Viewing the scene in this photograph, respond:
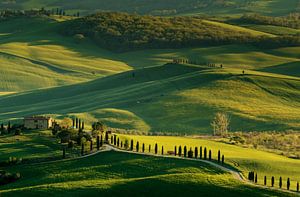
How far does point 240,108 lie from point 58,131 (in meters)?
49.5

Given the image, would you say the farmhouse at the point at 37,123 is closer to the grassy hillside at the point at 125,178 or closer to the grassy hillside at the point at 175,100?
the grassy hillside at the point at 125,178

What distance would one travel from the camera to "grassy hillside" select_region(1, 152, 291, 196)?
73.6 meters

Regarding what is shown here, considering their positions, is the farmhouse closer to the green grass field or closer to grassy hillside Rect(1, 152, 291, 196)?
the green grass field

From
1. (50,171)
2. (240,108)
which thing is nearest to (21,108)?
(240,108)

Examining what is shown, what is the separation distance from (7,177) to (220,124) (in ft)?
170

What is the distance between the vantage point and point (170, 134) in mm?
123875

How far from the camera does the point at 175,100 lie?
151 metres

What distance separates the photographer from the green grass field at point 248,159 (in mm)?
84625

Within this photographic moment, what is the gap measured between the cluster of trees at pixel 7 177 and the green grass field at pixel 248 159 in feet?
57.8

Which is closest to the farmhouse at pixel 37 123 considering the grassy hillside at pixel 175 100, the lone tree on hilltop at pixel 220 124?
the grassy hillside at pixel 175 100

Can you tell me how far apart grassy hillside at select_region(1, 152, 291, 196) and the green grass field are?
5.10m

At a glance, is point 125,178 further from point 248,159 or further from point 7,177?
point 248,159

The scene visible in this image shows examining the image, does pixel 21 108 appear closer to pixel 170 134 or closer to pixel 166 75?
pixel 166 75

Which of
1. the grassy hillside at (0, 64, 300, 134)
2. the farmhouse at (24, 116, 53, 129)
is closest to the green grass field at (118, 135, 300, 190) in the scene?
the farmhouse at (24, 116, 53, 129)
